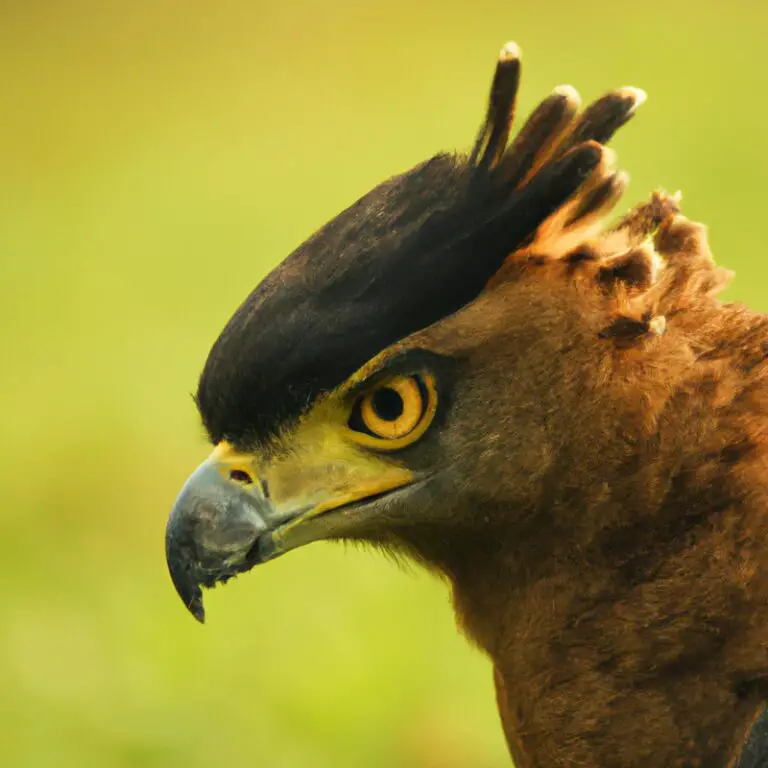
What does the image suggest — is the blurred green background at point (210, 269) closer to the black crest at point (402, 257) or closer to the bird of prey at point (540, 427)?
the bird of prey at point (540, 427)

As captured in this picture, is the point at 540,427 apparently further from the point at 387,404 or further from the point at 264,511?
the point at 264,511

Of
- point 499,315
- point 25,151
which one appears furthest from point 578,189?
point 25,151

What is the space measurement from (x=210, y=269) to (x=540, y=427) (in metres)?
6.30

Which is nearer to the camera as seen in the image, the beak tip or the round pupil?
the round pupil

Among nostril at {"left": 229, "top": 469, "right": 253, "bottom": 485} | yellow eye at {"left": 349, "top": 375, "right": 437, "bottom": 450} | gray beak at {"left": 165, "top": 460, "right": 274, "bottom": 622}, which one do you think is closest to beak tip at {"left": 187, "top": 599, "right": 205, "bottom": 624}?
gray beak at {"left": 165, "top": 460, "right": 274, "bottom": 622}

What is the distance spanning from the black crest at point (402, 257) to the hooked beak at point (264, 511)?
0.34 feet

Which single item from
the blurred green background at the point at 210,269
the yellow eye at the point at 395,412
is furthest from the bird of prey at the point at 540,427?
the blurred green background at the point at 210,269

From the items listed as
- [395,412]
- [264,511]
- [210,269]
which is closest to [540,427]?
[395,412]

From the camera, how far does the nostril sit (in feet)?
8.96

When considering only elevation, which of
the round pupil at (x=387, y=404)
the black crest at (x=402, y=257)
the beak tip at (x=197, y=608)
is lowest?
the beak tip at (x=197, y=608)

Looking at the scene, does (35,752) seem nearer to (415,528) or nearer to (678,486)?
(415,528)

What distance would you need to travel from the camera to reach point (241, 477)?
2.74 metres

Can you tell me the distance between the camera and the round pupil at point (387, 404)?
→ 8.59 ft

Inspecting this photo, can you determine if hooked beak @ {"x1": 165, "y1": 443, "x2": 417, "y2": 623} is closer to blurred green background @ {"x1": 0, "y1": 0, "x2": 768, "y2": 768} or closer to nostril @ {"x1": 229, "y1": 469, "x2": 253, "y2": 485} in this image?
nostril @ {"x1": 229, "y1": 469, "x2": 253, "y2": 485}
